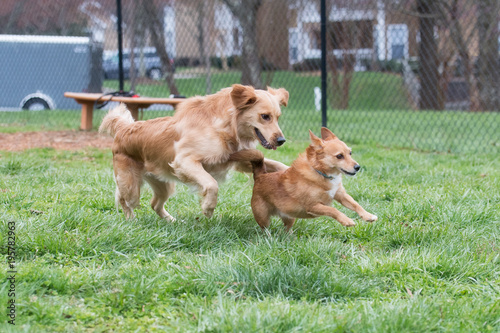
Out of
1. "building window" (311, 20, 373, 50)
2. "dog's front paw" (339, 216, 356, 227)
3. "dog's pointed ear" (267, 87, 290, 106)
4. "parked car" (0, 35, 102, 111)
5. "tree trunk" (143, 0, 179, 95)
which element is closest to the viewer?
"dog's front paw" (339, 216, 356, 227)

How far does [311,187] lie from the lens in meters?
3.57

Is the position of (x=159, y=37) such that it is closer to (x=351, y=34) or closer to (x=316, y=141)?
(x=351, y=34)

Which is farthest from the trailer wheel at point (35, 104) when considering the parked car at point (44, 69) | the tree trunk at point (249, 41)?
the tree trunk at point (249, 41)

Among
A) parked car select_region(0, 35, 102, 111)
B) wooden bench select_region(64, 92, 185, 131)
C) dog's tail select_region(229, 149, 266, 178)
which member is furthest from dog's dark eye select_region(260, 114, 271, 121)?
parked car select_region(0, 35, 102, 111)

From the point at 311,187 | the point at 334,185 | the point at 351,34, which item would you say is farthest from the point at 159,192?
the point at 351,34

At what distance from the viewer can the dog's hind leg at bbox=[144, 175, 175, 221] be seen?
14.3 ft

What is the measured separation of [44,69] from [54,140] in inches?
307

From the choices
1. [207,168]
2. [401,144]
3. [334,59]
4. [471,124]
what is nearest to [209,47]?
[334,59]

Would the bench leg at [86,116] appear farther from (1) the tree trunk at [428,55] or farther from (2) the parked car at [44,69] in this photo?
(1) the tree trunk at [428,55]

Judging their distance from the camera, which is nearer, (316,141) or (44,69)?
(316,141)

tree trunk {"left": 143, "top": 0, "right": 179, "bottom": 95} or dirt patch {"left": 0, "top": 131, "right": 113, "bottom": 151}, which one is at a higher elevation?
tree trunk {"left": 143, "top": 0, "right": 179, "bottom": 95}

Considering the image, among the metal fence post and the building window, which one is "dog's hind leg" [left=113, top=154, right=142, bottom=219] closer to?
the metal fence post

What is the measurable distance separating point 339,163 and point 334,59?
9518 mm

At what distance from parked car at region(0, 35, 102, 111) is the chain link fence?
32 millimetres
